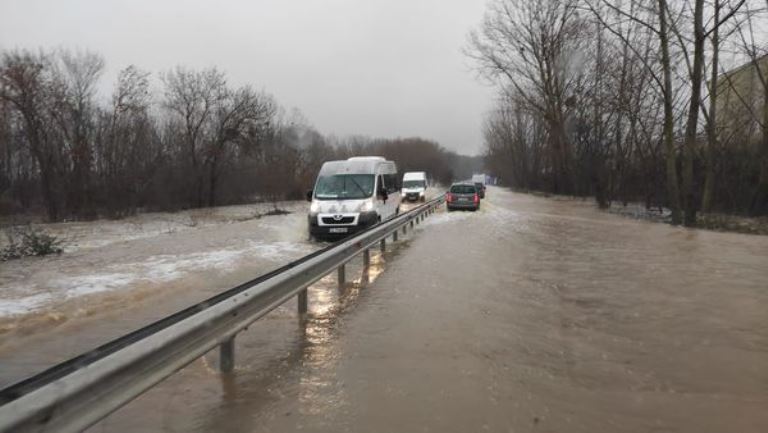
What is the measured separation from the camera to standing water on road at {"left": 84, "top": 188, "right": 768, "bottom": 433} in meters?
4.31

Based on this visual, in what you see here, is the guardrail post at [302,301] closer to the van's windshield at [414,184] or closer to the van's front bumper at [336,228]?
the van's front bumper at [336,228]

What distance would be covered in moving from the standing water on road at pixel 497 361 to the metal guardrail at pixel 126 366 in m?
0.48

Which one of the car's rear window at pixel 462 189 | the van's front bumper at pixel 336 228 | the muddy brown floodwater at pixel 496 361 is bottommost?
the muddy brown floodwater at pixel 496 361

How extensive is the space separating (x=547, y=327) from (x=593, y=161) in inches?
1654

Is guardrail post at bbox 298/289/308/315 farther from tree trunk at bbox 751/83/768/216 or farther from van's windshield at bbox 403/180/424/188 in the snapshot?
van's windshield at bbox 403/180/424/188

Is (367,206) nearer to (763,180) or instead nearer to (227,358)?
(227,358)

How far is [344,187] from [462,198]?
1600cm

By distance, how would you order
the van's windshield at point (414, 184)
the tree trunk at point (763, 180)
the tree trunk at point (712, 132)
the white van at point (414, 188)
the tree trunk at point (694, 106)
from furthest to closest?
the van's windshield at point (414, 184) < the white van at point (414, 188) < the tree trunk at point (712, 132) < the tree trunk at point (763, 180) < the tree trunk at point (694, 106)

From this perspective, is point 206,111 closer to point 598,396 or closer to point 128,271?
point 128,271

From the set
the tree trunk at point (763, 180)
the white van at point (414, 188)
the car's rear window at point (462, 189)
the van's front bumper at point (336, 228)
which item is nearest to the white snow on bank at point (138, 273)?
the van's front bumper at point (336, 228)

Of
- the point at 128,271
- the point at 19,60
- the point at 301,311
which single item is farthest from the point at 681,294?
the point at 19,60

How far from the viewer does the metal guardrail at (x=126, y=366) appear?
2.70 meters

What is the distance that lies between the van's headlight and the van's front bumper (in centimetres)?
14

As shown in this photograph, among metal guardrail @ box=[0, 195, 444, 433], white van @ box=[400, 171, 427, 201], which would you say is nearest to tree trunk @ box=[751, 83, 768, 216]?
metal guardrail @ box=[0, 195, 444, 433]
